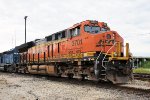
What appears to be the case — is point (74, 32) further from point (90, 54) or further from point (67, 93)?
point (67, 93)

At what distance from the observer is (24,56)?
3177 cm

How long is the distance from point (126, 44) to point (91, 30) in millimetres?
2361

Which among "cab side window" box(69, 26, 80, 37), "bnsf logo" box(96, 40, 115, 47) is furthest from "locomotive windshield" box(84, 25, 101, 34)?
"bnsf logo" box(96, 40, 115, 47)

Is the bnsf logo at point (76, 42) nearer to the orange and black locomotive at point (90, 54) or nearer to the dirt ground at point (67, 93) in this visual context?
the orange and black locomotive at point (90, 54)

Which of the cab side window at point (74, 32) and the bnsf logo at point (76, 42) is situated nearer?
the bnsf logo at point (76, 42)

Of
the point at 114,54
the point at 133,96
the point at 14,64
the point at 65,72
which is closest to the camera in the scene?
the point at 133,96

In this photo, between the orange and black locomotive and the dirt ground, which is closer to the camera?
the dirt ground

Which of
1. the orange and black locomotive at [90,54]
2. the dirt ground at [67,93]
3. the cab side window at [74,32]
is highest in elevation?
the cab side window at [74,32]

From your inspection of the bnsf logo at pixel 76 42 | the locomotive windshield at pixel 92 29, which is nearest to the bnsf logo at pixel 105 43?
the locomotive windshield at pixel 92 29

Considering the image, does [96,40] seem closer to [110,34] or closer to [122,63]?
[110,34]

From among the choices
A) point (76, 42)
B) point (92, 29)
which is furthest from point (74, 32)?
point (92, 29)

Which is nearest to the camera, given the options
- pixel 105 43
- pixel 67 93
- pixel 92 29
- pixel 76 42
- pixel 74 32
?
pixel 67 93

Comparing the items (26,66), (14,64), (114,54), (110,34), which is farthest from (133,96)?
(14,64)

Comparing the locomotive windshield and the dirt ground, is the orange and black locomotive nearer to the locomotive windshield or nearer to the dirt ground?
the locomotive windshield
